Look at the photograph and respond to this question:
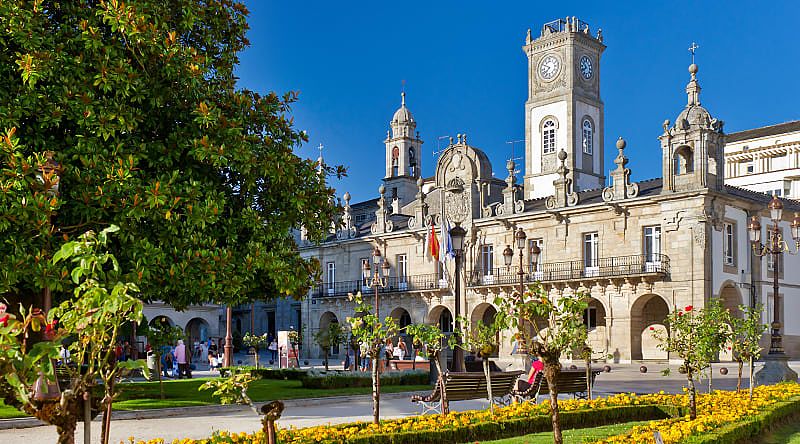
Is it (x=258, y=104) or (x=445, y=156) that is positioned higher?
(x=445, y=156)

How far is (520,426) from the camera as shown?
40.9ft

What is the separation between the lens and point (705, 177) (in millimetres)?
39219

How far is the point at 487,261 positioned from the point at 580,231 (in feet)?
22.0

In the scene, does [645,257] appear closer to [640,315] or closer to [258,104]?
[640,315]

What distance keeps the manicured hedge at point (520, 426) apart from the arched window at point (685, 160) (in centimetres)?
2747

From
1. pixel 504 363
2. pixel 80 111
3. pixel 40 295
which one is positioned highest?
pixel 80 111

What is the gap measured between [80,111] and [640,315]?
106ft

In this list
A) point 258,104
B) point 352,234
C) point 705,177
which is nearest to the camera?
point 258,104

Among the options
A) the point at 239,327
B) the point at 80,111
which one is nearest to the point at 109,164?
the point at 80,111

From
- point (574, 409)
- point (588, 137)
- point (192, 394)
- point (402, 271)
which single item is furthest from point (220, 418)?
point (588, 137)

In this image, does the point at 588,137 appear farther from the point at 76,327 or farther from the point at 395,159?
the point at 76,327

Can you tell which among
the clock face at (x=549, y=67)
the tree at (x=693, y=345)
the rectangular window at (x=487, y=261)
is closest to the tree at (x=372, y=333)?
the tree at (x=693, y=345)

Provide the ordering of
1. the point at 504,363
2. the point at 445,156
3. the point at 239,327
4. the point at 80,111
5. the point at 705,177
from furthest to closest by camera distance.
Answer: the point at 239,327 < the point at 445,156 < the point at 504,363 < the point at 705,177 < the point at 80,111

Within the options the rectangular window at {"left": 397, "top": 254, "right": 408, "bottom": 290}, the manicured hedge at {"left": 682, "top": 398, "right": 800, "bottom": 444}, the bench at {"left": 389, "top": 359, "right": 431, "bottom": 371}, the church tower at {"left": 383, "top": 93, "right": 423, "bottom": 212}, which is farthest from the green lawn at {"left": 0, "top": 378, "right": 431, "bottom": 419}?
the church tower at {"left": 383, "top": 93, "right": 423, "bottom": 212}
